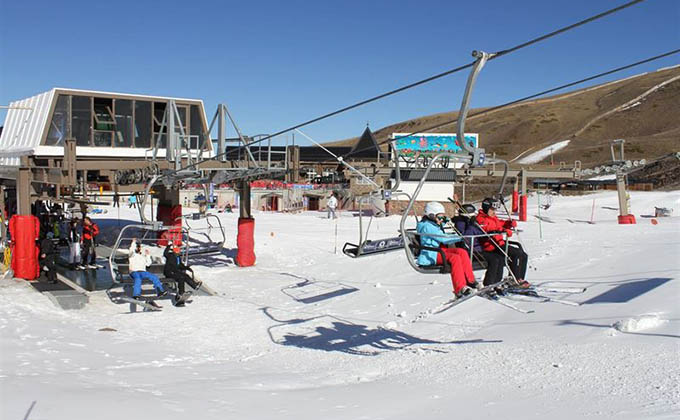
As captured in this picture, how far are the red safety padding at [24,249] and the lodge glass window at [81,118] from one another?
169 inches

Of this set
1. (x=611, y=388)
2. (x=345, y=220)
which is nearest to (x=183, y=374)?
(x=611, y=388)

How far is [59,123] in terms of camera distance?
20438mm

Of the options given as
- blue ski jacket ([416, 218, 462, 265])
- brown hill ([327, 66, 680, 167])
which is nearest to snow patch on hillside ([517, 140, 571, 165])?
brown hill ([327, 66, 680, 167])

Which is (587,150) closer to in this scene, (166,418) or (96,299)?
(96,299)

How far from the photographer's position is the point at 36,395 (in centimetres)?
709

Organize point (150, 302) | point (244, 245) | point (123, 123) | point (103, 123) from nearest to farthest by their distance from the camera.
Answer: point (150, 302) < point (244, 245) < point (103, 123) < point (123, 123)

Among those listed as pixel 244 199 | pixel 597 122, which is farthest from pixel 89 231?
pixel 597 122

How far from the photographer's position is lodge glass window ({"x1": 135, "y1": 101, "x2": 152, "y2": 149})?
21.8 meters

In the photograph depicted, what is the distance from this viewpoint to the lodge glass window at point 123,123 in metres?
21.4

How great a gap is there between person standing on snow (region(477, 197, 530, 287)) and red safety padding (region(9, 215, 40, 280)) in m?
12.8

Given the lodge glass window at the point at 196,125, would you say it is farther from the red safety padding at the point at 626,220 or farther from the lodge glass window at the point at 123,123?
the red safety padding at the point at 626,220

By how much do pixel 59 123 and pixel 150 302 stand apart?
8.62 m

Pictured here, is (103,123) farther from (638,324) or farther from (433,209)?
(638,324)

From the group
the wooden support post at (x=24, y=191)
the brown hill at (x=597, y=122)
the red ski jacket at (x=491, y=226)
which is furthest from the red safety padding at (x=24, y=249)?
the brown hill at (x=597, y=122)
